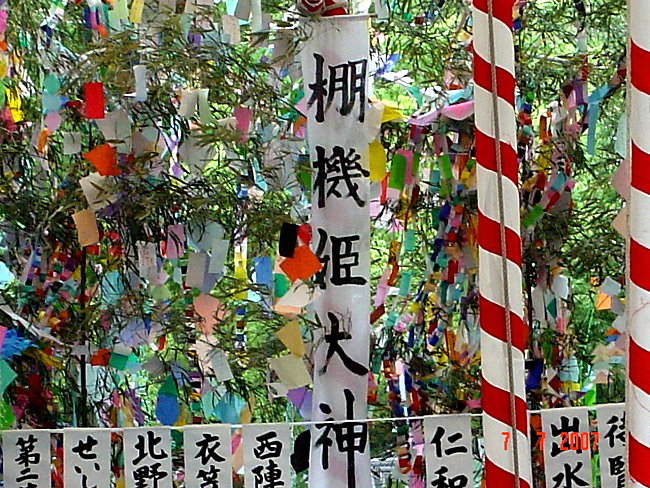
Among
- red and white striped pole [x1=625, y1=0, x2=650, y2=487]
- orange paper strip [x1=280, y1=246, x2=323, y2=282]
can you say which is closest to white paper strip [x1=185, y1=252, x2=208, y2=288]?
orange paper strip [x1=280, y1=246, x2=323, y2=282]

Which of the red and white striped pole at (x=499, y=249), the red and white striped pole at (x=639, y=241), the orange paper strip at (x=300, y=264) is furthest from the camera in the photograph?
the orange paper strip at (x=300, y=264)

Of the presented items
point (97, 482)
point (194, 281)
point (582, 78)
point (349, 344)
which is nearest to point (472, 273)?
point (349, 344)

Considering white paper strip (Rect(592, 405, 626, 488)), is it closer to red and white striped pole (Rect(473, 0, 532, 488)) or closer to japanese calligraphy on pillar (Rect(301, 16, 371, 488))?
japanese calligraphy on pillar (Rect(301, 16, 371, 488))

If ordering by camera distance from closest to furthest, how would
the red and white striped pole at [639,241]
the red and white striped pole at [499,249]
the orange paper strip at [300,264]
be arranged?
the red and white striped pole at [639,241] < the red and white striped pole at [499,249] < the orange paper strip at [300,264]

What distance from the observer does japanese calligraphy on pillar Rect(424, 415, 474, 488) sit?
1.75 m

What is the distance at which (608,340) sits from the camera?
6.17 ft

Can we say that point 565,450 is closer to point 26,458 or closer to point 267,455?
point 267,455

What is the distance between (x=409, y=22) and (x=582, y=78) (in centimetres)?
37

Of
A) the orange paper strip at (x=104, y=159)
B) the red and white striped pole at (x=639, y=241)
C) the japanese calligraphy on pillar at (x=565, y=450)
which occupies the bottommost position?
the japanese calligraphy on pillar at (x=565, y=450)

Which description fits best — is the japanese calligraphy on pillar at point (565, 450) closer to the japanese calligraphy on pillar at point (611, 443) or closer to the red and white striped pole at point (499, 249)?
the japanese calligraphy on pillar at point (611, 443)

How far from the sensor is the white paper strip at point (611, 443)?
179cm

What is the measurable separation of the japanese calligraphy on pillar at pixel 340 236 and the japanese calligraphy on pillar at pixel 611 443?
469mm

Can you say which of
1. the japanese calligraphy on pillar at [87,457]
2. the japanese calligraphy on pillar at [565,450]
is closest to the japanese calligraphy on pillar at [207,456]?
the japanese calligraphy on pillar at [87,457]

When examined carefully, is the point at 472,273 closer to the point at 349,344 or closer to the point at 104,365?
the point at 349,344
